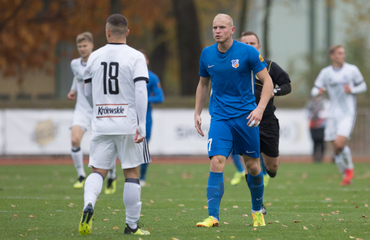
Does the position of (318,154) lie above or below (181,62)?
below

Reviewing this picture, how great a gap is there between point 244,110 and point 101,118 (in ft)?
5.25

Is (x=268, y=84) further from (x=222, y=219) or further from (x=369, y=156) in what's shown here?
(x=369, y=156)

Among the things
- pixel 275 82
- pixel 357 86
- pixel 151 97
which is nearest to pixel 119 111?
pixel 275 82

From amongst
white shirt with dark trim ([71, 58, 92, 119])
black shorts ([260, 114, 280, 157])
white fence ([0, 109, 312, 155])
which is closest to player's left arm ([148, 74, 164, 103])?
white shirt with dark trim ([71, 58, 92, 119])

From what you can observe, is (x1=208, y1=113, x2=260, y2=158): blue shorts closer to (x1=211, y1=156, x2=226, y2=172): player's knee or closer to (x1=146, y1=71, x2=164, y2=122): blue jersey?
(x1=211, y1=156, x2=226, y2=172): player's knee

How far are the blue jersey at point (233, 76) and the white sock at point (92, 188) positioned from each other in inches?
59.7

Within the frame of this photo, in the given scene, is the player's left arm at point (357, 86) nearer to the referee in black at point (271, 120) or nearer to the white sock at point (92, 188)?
the referee in black at point (271, 120)

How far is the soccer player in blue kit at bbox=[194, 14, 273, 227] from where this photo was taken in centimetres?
596

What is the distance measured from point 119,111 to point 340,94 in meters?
6.64

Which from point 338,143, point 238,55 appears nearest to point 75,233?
point 238,55

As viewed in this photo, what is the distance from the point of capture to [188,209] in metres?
7.76

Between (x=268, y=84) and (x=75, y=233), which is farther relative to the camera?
(x=268, y=84)

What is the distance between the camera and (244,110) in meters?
6.06

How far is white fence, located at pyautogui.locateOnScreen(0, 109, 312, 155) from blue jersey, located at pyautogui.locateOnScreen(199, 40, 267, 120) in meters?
12.0
